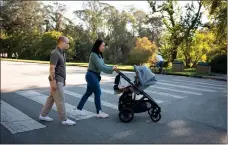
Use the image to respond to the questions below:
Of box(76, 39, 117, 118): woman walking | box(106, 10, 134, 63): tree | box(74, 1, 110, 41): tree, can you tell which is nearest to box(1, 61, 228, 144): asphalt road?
box(76, 39, 117, 118): woman walking

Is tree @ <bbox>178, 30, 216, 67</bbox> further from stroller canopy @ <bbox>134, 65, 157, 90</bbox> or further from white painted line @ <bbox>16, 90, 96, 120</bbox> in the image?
stroller canopy @ <bbox>134, 65, 157, 90</bbox>

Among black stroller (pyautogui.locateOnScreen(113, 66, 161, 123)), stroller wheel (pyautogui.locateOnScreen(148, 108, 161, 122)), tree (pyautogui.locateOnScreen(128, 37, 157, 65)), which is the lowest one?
stroller wheel (pyautogui.locateOnScreen(148, 108, 161, 122))

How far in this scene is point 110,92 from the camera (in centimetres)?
949

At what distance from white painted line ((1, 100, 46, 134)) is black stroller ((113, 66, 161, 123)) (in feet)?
5.74

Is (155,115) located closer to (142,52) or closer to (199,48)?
(199,48)

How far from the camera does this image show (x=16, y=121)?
562 cm

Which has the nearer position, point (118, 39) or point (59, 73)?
point (59, 73)

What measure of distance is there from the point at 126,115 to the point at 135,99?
0.45 metres

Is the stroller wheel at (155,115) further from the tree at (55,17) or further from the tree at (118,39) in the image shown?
the tree at (55,17)

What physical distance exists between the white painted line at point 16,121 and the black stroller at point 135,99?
1750 mm

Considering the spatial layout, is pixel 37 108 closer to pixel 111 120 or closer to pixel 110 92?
pixel 111 120

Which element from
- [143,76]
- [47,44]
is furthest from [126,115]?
[47,44]

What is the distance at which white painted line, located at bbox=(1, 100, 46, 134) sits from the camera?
5.15 metres

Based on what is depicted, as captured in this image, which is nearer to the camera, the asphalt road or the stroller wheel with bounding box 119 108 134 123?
the asphalt road
